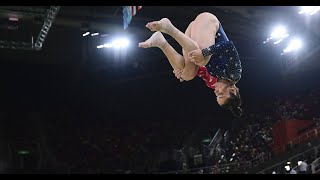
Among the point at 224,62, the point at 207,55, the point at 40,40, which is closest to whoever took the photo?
the point at 207,55

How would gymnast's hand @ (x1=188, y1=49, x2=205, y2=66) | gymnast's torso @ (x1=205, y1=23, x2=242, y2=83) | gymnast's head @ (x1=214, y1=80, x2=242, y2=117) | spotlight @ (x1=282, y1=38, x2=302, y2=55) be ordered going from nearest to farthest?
gymnast's hand @ (x1=188, y1=49, x2=205, y2=66) → gymnast's torso @ (x1=205, y1=23, x2=242, y2=83) → gymnast's head @ (x1=214, y1=80, x2=242, y2=117) → spotlight @ (x1=282, y1=38, x2=302, y2=55)

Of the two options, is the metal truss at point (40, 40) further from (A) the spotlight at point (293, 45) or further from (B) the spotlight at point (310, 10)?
(B) the spotlight at point (310, 10)

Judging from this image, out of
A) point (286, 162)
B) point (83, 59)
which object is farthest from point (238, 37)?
point (83, 59)

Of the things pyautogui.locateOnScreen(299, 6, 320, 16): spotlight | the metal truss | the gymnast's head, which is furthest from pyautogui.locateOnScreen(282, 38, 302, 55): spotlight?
the gymnast's head

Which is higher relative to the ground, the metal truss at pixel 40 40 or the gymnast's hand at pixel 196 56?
the metal truss at pixel 40 40

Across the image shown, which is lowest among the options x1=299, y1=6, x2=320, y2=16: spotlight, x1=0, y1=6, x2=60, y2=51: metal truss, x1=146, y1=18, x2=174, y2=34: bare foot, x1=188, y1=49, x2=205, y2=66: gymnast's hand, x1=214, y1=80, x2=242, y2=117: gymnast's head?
x1=214, y1=80, x2=242, y2=117: gymnast's head

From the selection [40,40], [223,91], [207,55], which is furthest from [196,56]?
[40,40]

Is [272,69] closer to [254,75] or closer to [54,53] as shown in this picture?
[254,75]

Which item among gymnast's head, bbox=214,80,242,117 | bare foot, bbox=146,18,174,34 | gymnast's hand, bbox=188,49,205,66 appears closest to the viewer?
bare foot, bbox=146,18,174,34

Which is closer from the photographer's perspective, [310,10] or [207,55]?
[207,55]

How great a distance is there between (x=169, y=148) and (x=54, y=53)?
111 inches

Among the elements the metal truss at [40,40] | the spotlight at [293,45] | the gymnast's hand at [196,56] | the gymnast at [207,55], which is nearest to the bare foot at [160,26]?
the gymnast at [207,55]

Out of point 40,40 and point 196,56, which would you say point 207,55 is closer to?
point 196,56

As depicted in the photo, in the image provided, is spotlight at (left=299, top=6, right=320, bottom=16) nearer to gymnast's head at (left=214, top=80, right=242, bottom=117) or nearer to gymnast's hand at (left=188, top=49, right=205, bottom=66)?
gymnast's head at (left=214, top=80, right=242, bottom=117)
